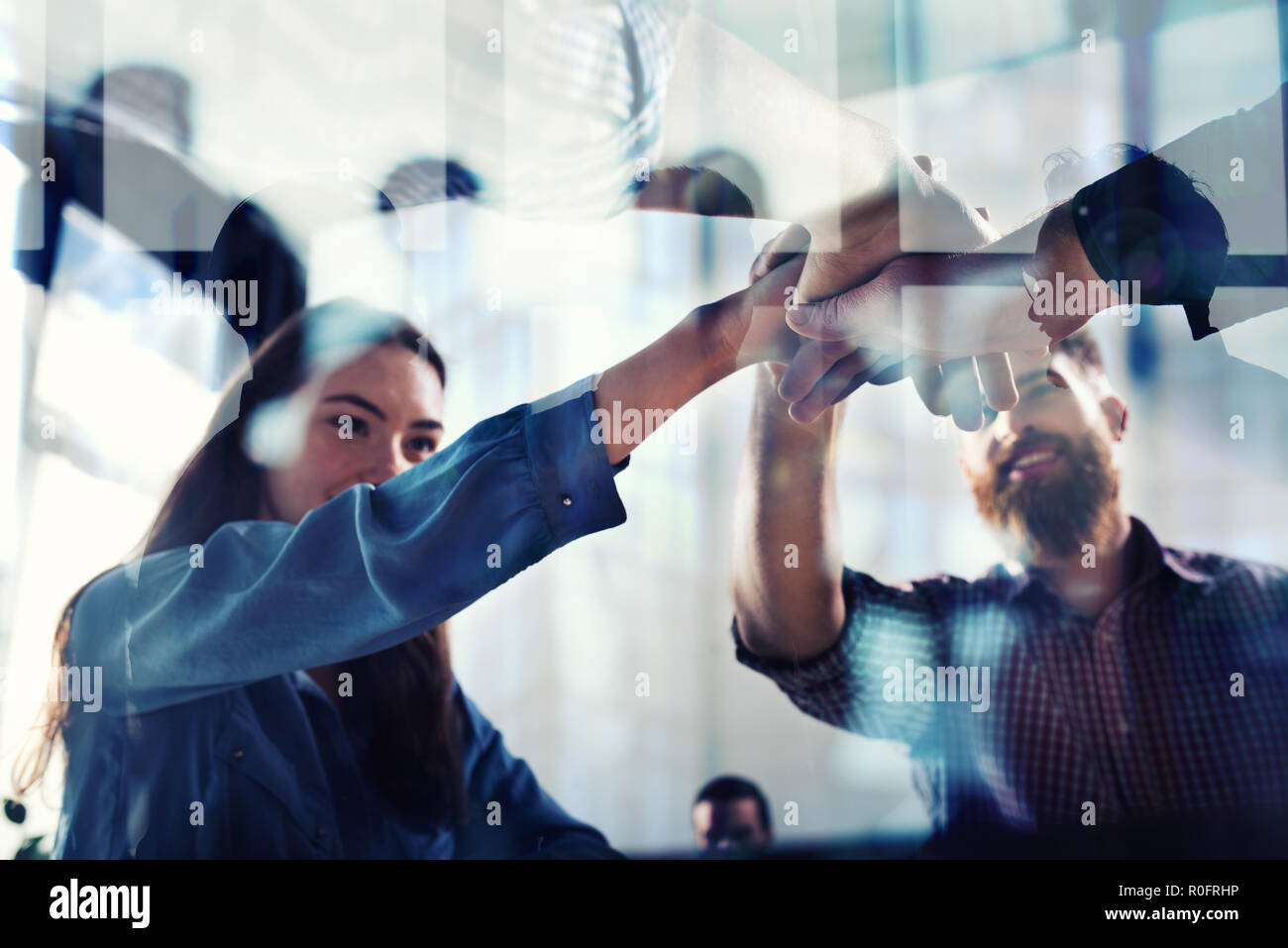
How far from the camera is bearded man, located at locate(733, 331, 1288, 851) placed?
5.03ft

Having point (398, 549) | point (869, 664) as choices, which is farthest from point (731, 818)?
point (398, 549)

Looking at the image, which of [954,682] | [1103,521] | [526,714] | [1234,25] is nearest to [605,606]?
[526,714]

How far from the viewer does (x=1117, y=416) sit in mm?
1565

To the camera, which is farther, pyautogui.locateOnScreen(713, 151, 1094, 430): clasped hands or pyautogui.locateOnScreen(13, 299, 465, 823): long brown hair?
pyautogui.locateOnScreen(13, 299, 465, 823): long brown hair

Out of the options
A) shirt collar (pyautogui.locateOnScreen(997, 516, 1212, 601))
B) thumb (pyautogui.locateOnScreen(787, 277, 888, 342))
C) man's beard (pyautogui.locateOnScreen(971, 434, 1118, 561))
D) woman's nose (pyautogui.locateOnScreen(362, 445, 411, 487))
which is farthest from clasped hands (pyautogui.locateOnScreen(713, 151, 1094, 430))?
woman's nose (pyautogui.locateOnScreen(362, 445, 411, 487))

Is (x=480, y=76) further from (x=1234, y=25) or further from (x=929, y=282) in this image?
(x=1234, y=25)

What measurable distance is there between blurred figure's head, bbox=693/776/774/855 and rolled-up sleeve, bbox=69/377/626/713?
0.50m

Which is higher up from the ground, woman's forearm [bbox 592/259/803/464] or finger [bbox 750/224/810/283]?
finger [bbox 750/224/810/283]

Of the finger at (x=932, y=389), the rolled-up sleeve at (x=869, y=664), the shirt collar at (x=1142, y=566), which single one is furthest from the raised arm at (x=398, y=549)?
the shirt collar at (x=1142, y=566)

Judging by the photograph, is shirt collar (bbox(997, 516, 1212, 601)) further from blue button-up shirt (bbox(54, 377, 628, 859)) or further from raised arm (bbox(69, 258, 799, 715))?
blue button-up shirt (bbox(54, 377, 628, 859))

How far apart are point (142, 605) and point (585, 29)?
1247 millimetres

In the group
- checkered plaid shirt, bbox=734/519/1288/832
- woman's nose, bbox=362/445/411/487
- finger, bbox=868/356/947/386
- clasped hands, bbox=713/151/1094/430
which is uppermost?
clasped hands, bbox=713/151/1094/430

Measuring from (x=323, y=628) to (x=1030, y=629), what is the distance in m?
1.24

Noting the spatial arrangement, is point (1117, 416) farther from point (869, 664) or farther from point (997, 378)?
point (869, 664)
